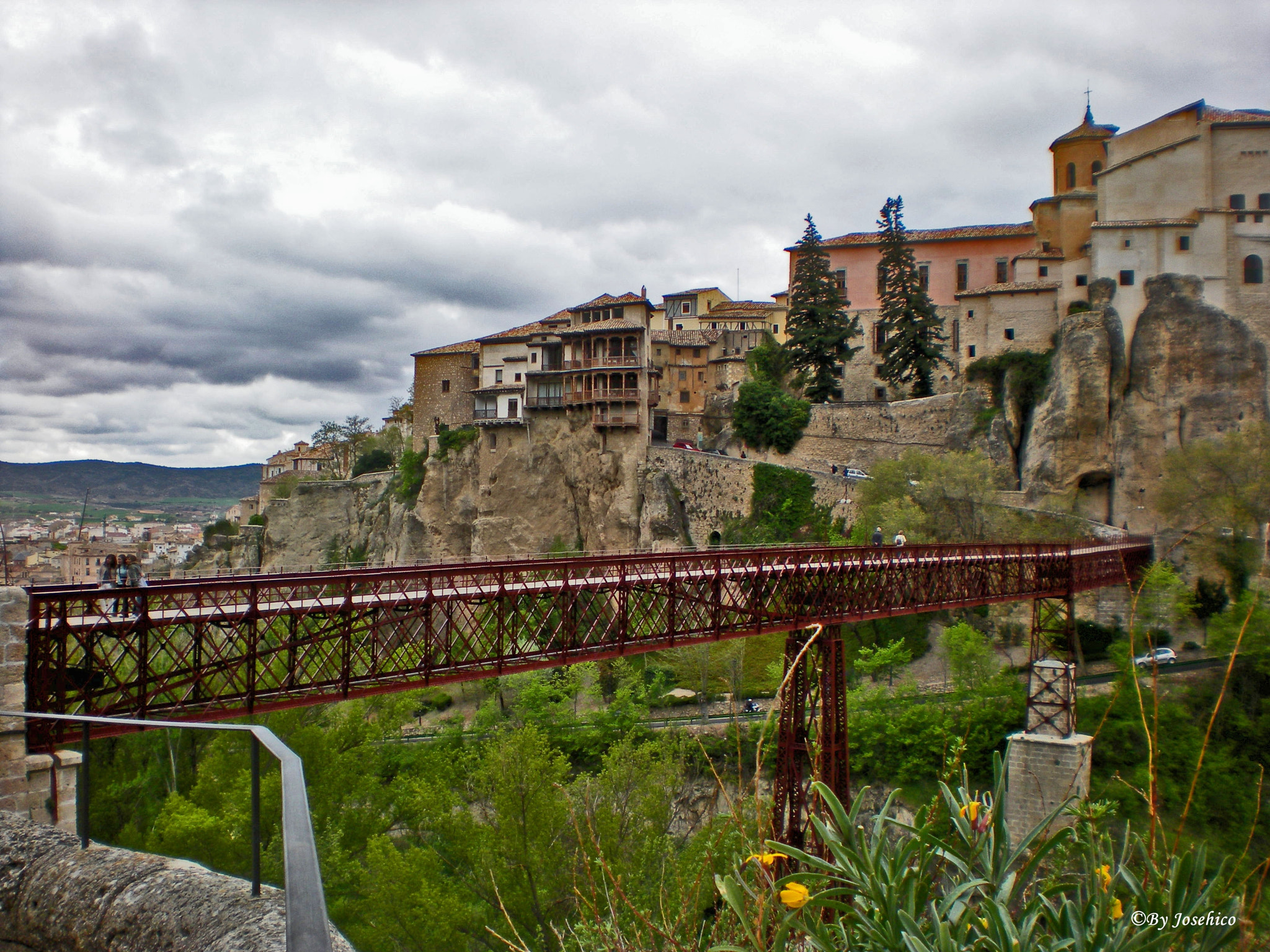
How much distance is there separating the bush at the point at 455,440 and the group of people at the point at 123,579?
42.3 metres

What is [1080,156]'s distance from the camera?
5269 centimetres

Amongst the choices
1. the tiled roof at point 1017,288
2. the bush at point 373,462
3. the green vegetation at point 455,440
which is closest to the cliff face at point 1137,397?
the tiled roof at point 1017,288

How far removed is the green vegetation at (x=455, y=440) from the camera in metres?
56.5

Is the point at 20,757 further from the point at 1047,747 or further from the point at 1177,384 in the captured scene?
the point at 1177,384

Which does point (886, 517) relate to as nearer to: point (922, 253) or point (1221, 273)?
point (1221, 273)

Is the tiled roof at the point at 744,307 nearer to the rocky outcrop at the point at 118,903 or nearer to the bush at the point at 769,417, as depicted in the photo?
the bush at the point at 769,417

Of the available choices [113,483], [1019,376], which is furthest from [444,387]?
[113,483]

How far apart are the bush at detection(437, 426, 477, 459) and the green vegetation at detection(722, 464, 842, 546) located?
19327 millimetres

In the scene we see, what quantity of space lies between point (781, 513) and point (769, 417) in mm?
7872

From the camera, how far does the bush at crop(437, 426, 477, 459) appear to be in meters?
56.6

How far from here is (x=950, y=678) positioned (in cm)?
3528

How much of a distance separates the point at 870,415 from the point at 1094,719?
933 inches

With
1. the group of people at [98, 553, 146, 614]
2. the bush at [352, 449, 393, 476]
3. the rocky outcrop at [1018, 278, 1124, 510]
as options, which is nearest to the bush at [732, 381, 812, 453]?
the rocky outcrop at [1018, 278, 1124, 510]

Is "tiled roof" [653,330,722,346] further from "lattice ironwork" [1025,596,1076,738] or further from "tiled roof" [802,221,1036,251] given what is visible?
"lattice ironwork" [1025,596,1076,738]
